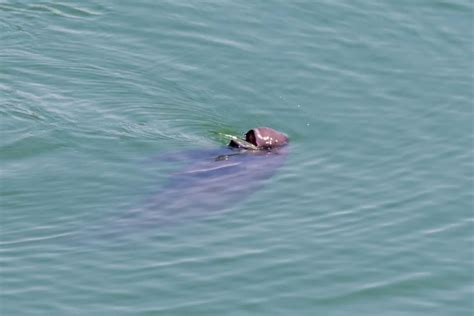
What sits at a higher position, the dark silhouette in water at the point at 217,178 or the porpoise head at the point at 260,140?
the porpoise head at the point at 260,140

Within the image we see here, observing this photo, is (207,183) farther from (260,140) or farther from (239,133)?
(239,133)

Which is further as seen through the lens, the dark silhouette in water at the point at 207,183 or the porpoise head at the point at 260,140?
the porpoise head at the point at 260,140

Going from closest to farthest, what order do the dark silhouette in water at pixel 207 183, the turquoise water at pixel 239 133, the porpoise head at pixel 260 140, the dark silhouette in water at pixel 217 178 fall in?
the turquoise water at pixel 239 133 → the dark silhouette in water at pixel 207 183 → the dark silhouette in water at pixel 217 178 → the porpoise head at pixel 260 140

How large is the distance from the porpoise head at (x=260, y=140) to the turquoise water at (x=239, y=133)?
8.8 inches

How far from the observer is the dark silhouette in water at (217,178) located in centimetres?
1221

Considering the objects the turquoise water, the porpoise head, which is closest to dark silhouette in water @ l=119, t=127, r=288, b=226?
the porpoise head

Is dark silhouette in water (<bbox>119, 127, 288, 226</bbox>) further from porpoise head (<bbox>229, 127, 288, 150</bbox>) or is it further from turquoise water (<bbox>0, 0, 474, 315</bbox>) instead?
turquoise water (<bbox>0, 0, 474, 315</bbox>)

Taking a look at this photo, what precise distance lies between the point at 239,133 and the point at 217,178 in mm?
1540

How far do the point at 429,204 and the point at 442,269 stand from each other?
1.38 m

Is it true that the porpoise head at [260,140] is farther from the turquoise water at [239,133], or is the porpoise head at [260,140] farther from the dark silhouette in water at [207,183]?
the turquoise water at [239,133]

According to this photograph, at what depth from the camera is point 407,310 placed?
1045cm

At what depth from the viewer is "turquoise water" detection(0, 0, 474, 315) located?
35.3ft

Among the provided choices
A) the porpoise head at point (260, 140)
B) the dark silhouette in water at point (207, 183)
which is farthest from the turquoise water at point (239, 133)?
the porpoise head at point (260, 140)

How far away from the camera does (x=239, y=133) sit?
1431 centimetres
